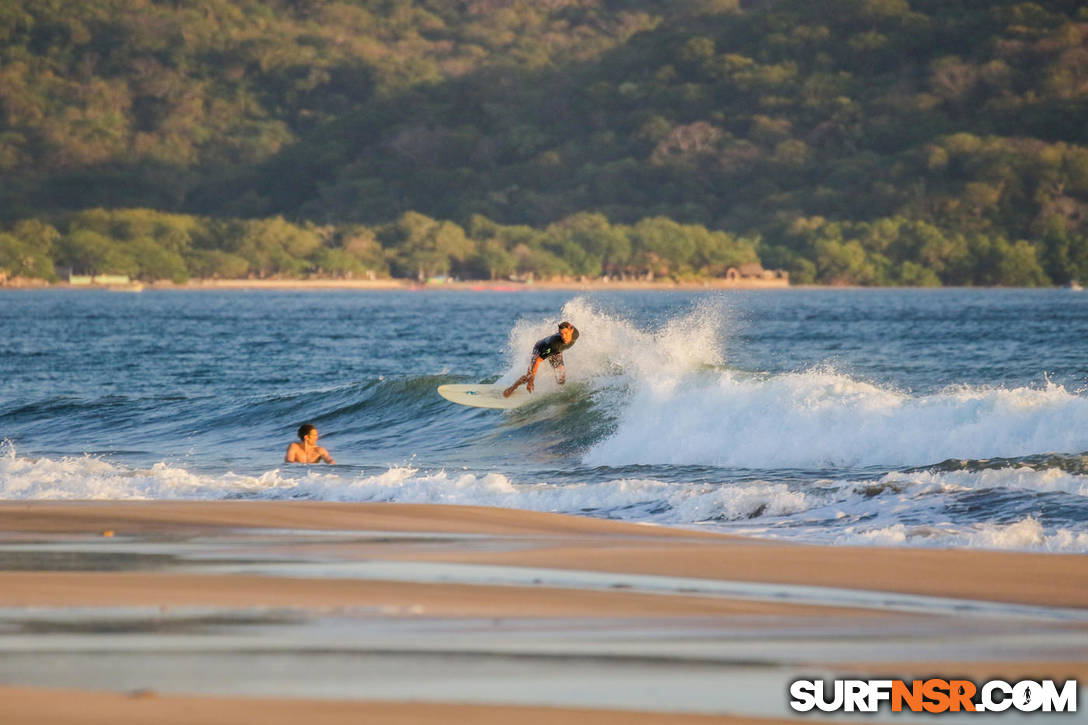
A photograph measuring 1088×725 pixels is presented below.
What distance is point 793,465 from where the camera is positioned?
22.0 meters

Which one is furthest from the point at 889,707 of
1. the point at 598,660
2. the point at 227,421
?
the point at 227,421

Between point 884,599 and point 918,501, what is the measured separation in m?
5.62

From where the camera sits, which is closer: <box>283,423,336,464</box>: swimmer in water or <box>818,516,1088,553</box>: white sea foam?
<box>818,516,1088,553</box>: white sea foam

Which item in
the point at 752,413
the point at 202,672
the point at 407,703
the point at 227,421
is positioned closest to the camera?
the point at 407,703

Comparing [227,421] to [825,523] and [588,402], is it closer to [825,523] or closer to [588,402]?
[588,402]

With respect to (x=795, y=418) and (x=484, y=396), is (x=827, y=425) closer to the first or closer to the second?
(x=795, y=418)

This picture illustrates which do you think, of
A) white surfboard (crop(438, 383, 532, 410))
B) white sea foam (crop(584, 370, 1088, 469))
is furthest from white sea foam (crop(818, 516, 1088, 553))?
white surfboard (crop(438, 383, 532, 410))

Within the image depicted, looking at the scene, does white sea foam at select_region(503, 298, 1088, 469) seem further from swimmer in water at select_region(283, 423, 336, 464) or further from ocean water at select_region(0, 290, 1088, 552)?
swimmer in water at select_region(283, 423, 336, 464)

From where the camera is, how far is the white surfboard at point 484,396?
2842cm
